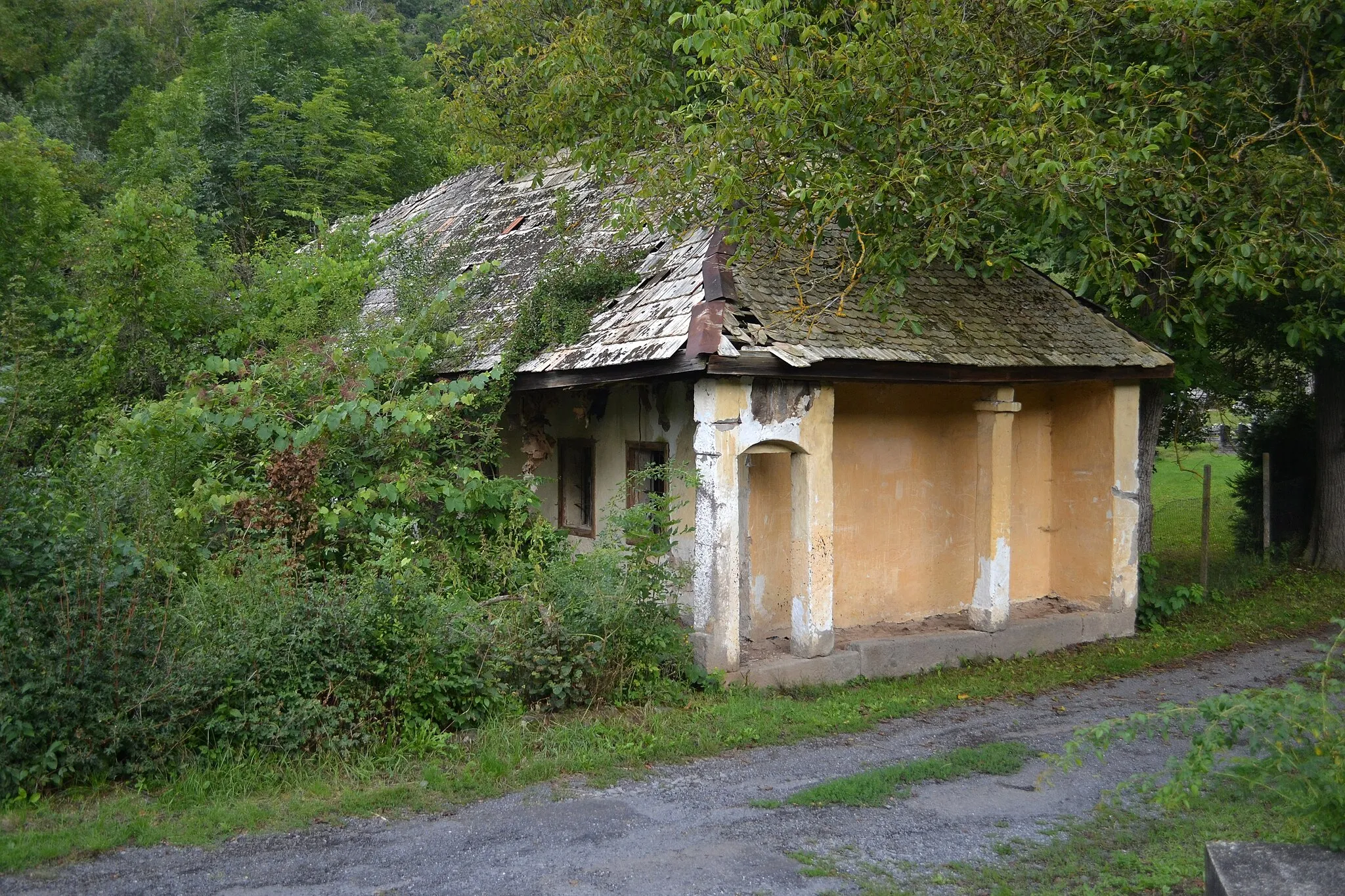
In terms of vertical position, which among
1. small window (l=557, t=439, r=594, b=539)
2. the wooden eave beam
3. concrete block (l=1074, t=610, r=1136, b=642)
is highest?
the wooden eave beam

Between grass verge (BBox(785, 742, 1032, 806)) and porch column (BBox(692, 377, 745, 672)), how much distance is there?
80.2 inches

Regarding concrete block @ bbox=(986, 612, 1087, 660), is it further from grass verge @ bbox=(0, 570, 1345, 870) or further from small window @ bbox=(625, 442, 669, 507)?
small window @ bbox=(625, 442, 669, 507)

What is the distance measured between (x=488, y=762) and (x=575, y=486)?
5552 millimetres

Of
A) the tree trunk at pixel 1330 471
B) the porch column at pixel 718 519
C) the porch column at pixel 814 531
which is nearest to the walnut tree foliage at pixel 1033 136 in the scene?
the porch column at pixel 814 531

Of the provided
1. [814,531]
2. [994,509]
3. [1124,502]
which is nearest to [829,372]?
[814,531]

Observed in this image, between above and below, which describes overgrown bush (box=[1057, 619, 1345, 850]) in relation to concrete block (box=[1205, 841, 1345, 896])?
above

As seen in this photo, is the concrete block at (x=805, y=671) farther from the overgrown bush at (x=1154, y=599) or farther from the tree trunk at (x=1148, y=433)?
the tree trunk at (x=1148, y=433)

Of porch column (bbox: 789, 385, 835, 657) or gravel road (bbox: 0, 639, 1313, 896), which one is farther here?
porch column (bbox: 789, 385, 835, 657)

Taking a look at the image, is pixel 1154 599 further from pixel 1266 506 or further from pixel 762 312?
pixel 762 312

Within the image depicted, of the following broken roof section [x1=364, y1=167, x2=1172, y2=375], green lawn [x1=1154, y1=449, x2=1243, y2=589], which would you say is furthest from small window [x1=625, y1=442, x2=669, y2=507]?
green lawn [x1=1154, y1=449, x2=1243, y2=589]

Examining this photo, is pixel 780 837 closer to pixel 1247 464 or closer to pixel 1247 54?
pixel 1247 54

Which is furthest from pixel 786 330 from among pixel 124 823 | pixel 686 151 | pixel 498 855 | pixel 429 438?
pixel 124 823

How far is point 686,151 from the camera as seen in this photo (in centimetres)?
1025

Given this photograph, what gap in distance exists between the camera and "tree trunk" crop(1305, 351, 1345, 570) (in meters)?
15.0
